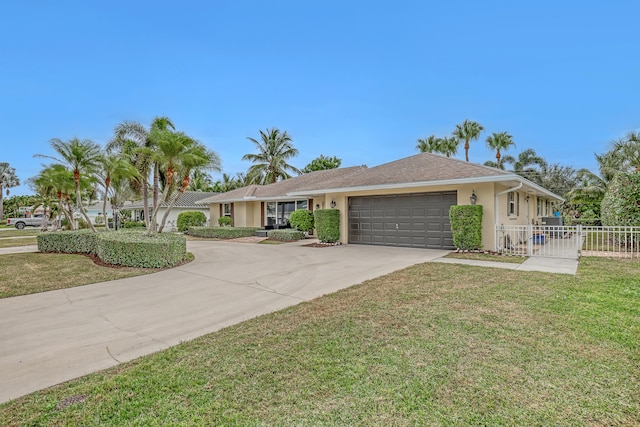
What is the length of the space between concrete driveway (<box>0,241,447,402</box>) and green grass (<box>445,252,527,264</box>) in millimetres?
1623

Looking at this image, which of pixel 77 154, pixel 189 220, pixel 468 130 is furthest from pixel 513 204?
pixel 189 220

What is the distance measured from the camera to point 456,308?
504 centimetres

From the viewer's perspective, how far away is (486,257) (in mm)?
10188

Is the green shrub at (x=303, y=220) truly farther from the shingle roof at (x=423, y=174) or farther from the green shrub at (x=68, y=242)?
the green shrub at (x=68, y=242)

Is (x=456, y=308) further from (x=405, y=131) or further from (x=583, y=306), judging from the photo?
(x=405, y=131)

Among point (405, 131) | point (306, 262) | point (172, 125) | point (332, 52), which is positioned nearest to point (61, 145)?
point (172, 125)

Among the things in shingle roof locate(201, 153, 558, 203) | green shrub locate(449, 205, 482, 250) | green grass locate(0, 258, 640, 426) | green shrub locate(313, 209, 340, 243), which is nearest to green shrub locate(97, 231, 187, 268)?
green grass locate(0, 258, 640, 426)

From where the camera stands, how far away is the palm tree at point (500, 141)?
31984 millimetres

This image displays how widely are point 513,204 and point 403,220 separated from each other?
5.10 m

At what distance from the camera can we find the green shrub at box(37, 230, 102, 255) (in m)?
12.2

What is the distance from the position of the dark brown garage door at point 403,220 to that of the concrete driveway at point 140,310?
3082 millimetres

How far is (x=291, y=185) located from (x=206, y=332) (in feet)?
59.5

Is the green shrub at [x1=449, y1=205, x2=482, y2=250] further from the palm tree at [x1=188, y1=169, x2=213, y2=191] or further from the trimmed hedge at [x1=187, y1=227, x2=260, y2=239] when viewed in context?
the palm tree at [x1=188, y1=169, x2=213, y2=191]

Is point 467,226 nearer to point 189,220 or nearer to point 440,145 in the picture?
point 189,220
